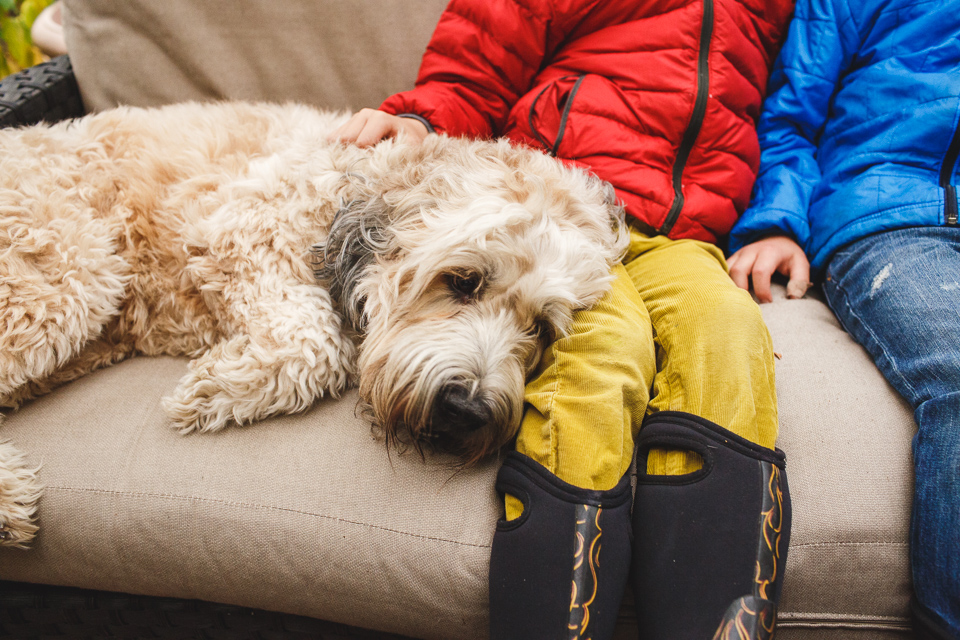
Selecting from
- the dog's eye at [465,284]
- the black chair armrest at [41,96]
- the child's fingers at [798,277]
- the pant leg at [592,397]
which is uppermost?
the black chair armrest at [41,96]

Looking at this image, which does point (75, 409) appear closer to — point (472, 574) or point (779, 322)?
point (472, 574)

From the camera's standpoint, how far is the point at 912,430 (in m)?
1.50

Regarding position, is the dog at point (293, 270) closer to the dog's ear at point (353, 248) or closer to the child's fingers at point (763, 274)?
the dog's ear at point (353, 248)

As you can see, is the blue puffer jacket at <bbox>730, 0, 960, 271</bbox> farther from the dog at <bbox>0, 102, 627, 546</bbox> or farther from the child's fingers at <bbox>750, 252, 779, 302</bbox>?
the dog at <bbox>0, 102, 627, 546</bbox>

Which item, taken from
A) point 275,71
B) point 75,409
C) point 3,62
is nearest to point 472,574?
point 75,409

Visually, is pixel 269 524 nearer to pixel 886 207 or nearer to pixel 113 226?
pixel 113 226

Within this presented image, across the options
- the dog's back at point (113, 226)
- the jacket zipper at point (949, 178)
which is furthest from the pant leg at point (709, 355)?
the dog's back at point (113, 226)

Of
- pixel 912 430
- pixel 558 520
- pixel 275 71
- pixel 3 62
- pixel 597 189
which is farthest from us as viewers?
pixel 3 62

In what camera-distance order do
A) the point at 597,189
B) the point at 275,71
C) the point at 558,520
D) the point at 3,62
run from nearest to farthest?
the point at 558,520 → the point at 597,189 → the point at 275,71 → the point at 3,62

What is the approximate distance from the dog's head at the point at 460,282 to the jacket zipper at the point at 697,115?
1.50 ft

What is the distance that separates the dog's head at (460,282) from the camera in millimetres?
1388

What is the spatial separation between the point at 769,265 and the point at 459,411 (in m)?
1.45

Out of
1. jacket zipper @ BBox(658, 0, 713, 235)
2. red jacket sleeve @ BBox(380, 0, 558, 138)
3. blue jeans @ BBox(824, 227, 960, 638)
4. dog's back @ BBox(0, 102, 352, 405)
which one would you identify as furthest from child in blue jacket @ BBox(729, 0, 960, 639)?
dog's back @ BBox(0, 102, 352, 405)

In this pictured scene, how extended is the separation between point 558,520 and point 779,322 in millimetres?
1178
